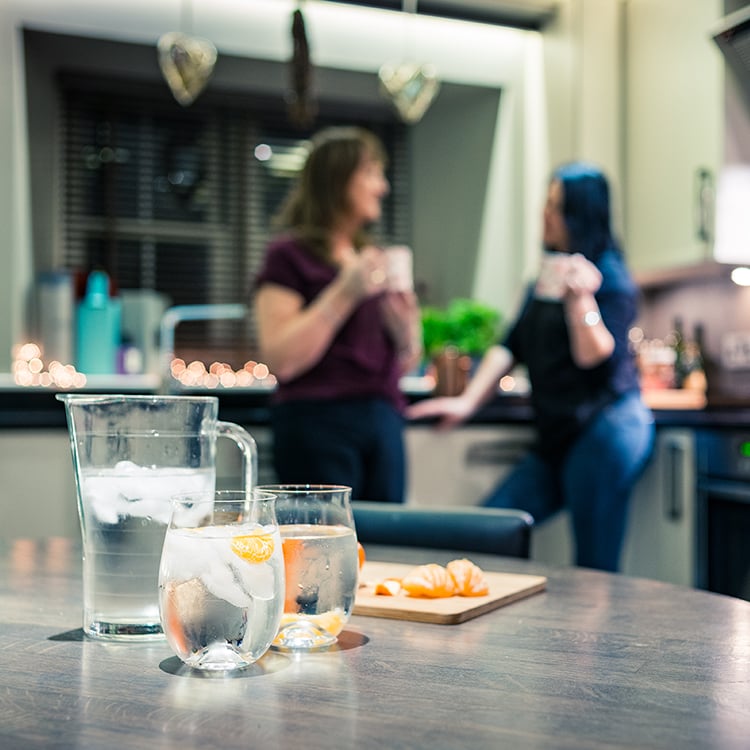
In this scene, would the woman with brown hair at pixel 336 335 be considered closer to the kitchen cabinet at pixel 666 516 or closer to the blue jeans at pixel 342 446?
the blue jeans at pixel 342 446

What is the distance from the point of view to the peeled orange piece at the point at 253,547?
681mm

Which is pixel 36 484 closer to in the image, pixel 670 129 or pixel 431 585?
pixel 431 585

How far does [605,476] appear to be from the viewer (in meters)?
2.62

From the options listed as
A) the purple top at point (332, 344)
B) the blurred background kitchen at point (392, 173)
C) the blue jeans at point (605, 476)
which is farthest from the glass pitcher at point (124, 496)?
the blurred background kitchen at point (392, 173)

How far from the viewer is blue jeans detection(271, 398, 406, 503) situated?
2344mm

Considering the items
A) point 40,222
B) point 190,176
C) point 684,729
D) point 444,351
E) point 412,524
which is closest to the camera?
point 684,729

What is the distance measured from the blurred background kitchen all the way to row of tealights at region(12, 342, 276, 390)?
0.01 meters

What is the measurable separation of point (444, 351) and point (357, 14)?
68.0 inches

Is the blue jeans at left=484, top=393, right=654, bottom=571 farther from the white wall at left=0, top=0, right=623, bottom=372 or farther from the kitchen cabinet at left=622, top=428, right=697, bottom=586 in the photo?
the white wall at left=0, top=0, right=623, bottom=372

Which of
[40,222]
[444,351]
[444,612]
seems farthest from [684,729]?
[40,222]

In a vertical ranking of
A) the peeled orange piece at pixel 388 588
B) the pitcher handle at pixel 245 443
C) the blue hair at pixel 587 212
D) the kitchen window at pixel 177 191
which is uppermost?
the kitchen window at pixel 177 191

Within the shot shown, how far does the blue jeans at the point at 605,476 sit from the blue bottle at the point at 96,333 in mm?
1806

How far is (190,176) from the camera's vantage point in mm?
4285

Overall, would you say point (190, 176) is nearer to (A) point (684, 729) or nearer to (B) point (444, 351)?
(B) point (444, 351)
